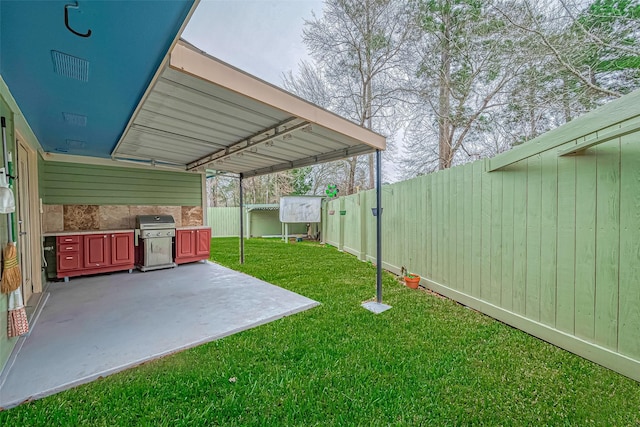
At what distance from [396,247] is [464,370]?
3439 mm

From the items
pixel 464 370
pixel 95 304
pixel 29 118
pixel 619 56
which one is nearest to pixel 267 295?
pixel 95 304

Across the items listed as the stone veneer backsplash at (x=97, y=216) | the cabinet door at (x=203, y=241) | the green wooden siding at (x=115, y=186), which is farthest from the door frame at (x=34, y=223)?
the cabinet door at (x=203, y=241)

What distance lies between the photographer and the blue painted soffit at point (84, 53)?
1.50 m

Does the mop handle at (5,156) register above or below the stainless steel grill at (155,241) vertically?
above

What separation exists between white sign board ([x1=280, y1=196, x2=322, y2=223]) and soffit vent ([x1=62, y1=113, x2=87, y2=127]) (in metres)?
7.96

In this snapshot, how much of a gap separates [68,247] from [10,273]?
3.46m

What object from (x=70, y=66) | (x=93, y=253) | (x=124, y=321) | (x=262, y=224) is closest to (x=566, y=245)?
(x=70, y=66)

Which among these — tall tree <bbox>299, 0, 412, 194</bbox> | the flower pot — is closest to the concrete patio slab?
the flower pot

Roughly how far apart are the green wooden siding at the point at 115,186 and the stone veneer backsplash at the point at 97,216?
0.36 ft

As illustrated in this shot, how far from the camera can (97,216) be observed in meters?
5.79

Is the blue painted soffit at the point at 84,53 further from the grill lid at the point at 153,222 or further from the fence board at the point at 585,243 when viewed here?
the fence board at the point at 585,243

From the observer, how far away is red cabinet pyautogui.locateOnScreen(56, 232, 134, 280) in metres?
4.89

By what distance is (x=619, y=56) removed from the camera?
15.6ft

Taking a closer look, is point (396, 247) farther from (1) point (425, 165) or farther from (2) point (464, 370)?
(1) point (425, 165)
